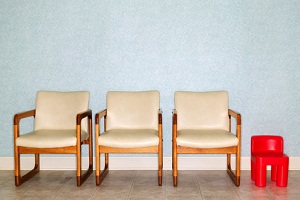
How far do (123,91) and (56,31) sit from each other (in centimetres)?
107

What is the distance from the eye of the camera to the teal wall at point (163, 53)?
4.37 metres

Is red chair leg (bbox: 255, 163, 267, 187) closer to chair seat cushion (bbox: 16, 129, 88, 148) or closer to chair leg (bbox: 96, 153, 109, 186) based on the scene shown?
chair leg (bbox: 96, 153, 109, 186)

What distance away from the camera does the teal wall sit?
4.37m

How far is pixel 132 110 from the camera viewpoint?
4168mm

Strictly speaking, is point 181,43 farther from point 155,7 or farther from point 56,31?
point 56,31

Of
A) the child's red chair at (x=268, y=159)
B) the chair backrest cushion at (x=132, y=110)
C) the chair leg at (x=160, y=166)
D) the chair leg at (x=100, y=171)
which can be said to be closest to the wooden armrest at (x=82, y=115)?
the chair backrest cushion at (x=132, y=110)

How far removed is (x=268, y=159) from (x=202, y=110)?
871 millimetres

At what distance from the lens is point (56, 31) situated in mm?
4426

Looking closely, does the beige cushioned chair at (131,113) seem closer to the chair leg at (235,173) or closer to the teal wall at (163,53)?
the teal wall at (163,53)

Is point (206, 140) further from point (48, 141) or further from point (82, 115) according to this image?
point (48, 141)

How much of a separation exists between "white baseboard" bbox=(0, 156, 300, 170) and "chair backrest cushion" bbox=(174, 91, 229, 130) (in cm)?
51

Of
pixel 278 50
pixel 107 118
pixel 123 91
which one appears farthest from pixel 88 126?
pixel 278 50

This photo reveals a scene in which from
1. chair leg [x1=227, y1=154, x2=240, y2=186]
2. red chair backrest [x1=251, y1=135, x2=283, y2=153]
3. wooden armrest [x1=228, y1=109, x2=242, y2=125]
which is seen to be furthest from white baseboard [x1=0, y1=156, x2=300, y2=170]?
wooden armrest [x1=228, y1=109, x2=242, y2=125]

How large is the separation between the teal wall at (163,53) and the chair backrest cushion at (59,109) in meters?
0.26
